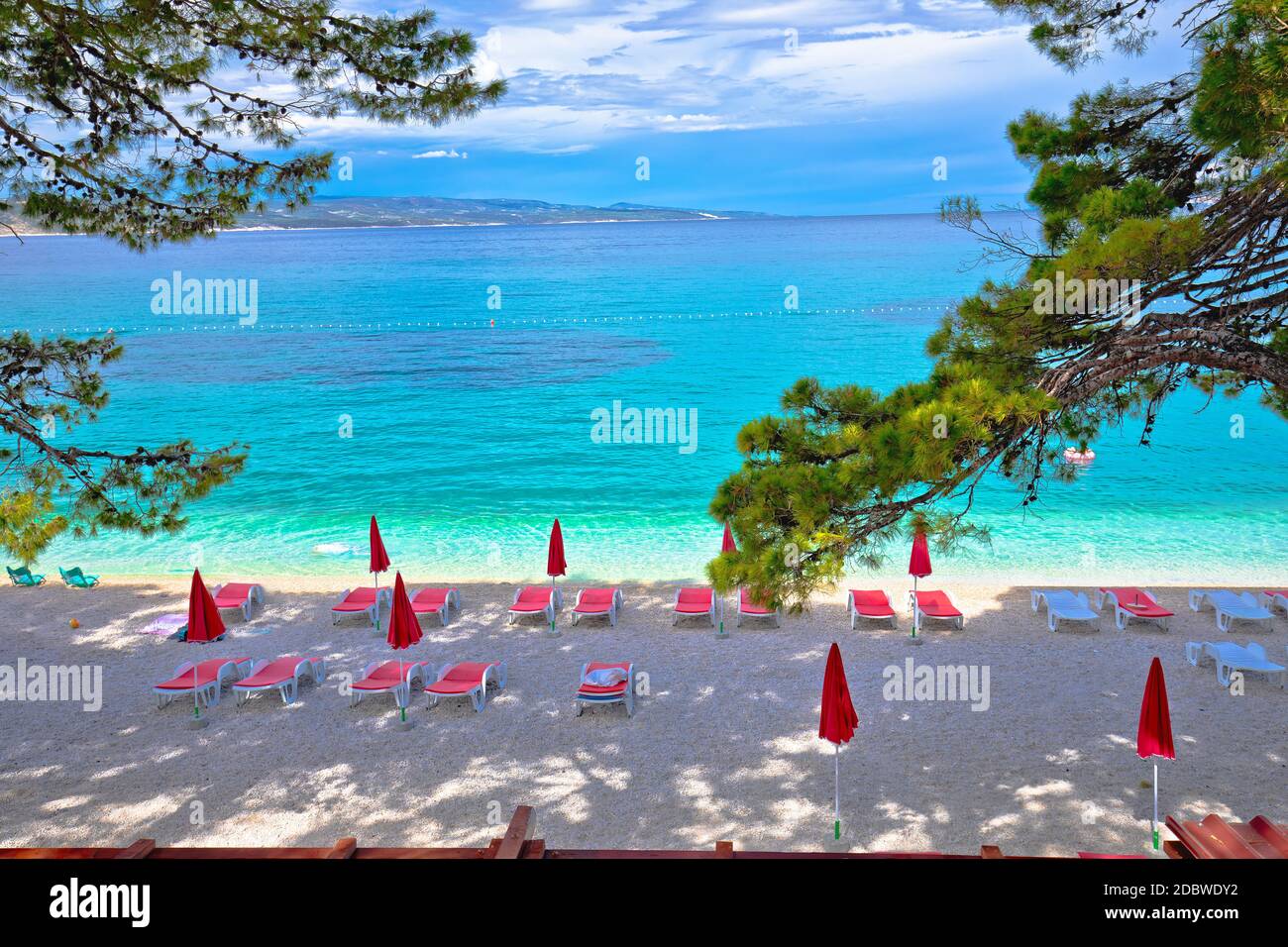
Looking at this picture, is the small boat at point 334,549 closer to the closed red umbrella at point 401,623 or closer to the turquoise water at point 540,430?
the turquoise water at point 540,430

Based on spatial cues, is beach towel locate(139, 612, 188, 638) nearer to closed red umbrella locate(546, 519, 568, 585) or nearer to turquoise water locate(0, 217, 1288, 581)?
turquoise water locate(0, 217, 1288, 581)

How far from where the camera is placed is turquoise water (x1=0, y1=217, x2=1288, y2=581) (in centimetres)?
2084

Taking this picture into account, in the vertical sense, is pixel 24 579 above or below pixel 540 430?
below

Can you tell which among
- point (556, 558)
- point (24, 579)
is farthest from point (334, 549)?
point (556, 558)

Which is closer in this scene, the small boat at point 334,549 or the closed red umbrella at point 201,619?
the closed red umbrella at point 201,619

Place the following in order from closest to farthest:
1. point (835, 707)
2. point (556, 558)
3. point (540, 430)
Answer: point (835, 707)
point (556, 558)
point (540, 430)

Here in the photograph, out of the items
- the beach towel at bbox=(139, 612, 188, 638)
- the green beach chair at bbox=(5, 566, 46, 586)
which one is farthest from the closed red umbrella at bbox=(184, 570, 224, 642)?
the green beach chair at bbox=(5, 566, 46, 586)

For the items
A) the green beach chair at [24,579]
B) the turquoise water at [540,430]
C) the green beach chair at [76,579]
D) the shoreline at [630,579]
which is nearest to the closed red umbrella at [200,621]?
the shoreline at [630,579]

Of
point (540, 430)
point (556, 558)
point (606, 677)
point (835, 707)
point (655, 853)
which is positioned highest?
point (540, 430)

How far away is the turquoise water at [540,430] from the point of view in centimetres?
2084

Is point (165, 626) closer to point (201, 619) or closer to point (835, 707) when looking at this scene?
point (201, 619)

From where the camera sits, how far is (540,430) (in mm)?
34469
